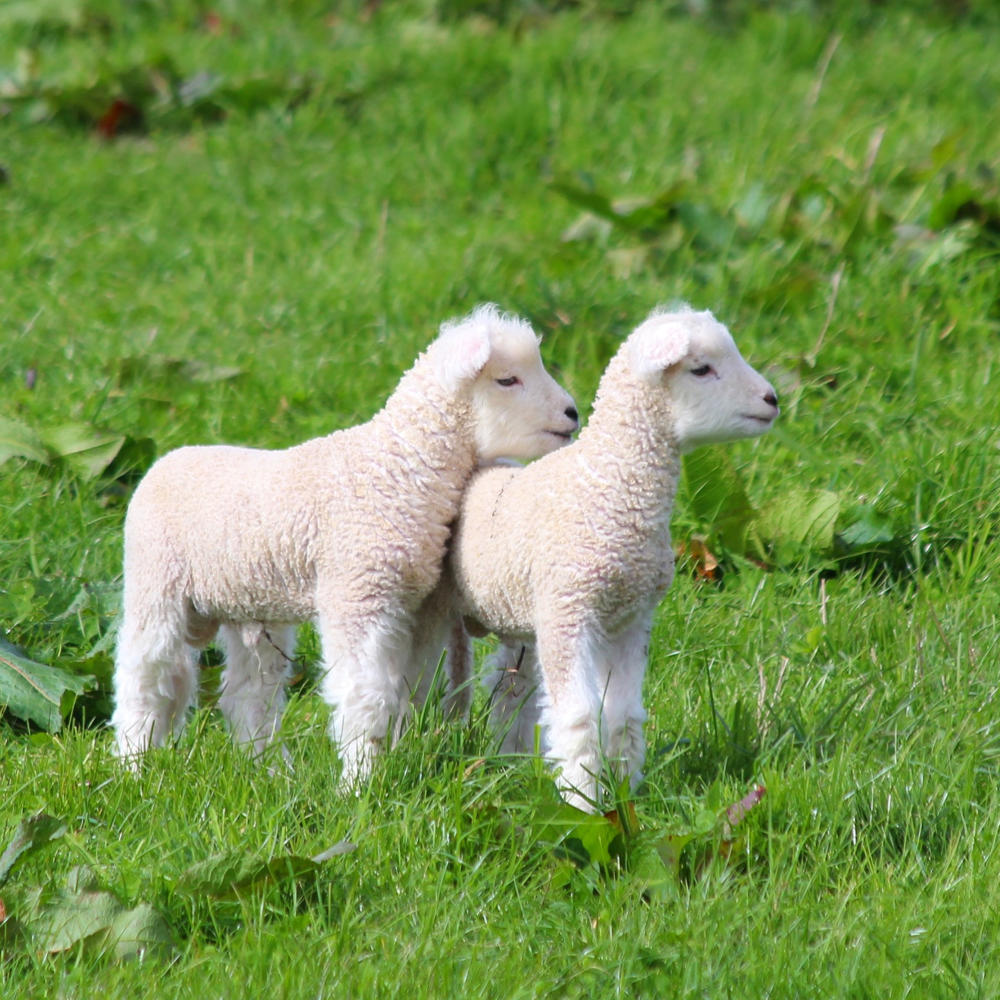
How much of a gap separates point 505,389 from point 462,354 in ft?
0.43

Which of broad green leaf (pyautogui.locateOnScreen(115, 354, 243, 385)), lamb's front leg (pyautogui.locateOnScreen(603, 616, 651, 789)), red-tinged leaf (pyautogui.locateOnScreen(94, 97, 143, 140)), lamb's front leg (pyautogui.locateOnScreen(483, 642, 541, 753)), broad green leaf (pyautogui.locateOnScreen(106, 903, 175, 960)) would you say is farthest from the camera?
red-tinged leaf (pyautogui.locateOnScreen(94, 97, 143, 140))

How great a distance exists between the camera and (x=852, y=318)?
617cm

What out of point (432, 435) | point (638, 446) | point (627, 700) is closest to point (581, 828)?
point (627, 700)

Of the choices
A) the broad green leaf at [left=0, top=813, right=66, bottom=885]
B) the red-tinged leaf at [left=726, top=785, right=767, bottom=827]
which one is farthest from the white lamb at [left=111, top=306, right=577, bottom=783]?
the red-tinged leaf at [left=726, top=785, right=767, bottom=827]

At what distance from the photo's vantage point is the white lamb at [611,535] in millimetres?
3369

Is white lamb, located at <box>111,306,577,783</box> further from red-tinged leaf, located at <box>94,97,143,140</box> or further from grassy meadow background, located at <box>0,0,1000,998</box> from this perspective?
red-tinged leaf, located at <box>94,97,143,140</box>

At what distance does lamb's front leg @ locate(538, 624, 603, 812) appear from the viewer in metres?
3.34

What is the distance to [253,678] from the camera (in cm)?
408

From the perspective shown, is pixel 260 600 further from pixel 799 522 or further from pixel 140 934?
pixel 799 522

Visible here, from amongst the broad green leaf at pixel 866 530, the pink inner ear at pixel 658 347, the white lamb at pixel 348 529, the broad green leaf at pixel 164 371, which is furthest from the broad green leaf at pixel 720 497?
the broad green leaf at pixel 164 371

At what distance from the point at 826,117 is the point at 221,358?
12.4ft

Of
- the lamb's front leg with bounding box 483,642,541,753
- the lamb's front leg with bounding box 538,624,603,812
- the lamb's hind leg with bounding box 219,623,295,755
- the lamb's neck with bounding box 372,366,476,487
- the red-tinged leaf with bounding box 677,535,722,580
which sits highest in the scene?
the lamb's neck with bounding box 372,366,476,487

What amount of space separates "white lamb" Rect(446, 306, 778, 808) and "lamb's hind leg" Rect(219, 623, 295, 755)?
747mm

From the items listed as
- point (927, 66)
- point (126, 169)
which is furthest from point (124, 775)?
point (927, 66)
